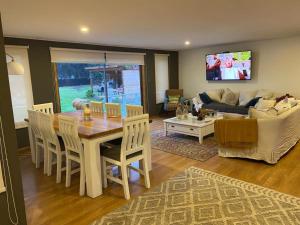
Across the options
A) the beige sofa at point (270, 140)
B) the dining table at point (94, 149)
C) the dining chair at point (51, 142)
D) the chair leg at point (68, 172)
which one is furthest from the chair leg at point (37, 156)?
the beige sofa at point (270, 140)

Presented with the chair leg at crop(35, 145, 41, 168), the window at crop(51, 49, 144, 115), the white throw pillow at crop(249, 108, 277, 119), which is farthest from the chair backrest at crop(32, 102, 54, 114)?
the white throw pillow at crop(249, 108, 277, 119)

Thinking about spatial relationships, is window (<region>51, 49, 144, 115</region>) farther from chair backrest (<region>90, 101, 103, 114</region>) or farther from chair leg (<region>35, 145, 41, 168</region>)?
chair leg (<region>35, 145, 41, 168</region>)

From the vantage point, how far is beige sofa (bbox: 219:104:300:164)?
3453 mm

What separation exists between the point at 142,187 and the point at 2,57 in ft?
7.11

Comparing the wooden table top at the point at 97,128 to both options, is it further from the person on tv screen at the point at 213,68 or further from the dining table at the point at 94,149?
the person on tv screen at the point at 213,68

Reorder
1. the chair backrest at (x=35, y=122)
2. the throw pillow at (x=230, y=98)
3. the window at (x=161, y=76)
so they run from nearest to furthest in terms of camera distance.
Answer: the chair backrest at (x=35, y=122), the throw pillow at (x=230, y=98), the window at (x=161, y=76)

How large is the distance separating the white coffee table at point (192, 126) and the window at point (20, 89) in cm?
302

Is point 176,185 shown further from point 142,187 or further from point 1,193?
point 1,193

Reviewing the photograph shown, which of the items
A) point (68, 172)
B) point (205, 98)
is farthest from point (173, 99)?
point (68, 172)

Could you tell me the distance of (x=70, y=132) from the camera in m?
2.74

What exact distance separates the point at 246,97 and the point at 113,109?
4074 millimetres

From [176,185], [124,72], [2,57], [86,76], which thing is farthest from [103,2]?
[124,72]

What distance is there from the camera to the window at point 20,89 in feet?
15.0

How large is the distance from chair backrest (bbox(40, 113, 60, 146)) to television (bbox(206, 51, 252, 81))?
214 inches
